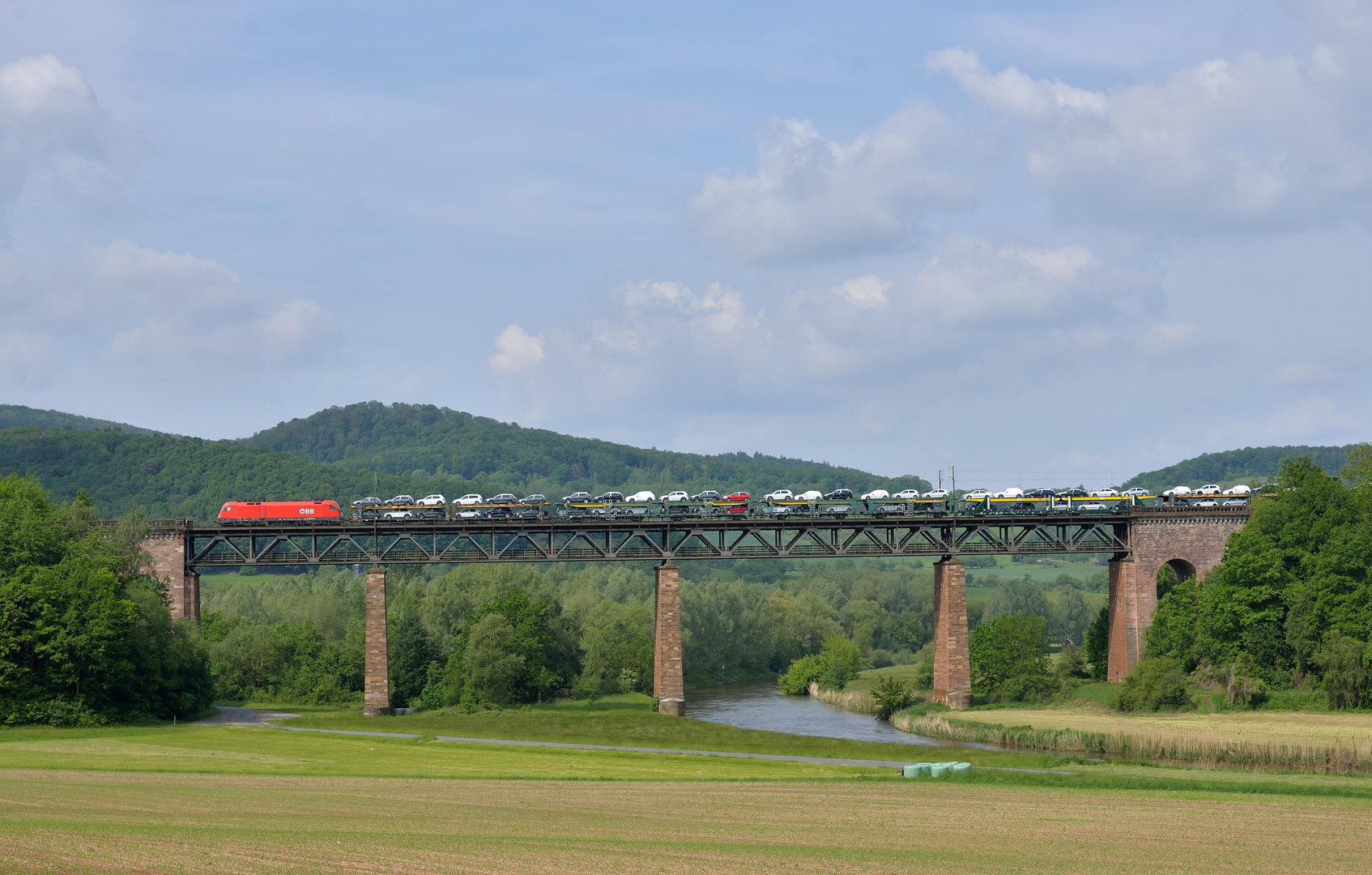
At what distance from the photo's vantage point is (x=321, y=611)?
412 ft

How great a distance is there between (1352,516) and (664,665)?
171 feet

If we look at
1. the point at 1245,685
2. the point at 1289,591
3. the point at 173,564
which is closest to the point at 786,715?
the point at 1245,685

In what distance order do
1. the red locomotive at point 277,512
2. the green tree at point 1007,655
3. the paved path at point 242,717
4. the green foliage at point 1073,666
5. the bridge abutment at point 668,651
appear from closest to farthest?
the paved path at point 242,717, the bridge abutment at point 668,651, the red locomotive at point 277,512, the green tree at point 1007,655, the green foliage at point 1073,666

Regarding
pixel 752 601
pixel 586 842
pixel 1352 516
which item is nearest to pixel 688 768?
pixel 586 842

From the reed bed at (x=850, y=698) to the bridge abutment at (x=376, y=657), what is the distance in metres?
41.0

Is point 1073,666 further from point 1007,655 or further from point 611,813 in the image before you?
point 611,813

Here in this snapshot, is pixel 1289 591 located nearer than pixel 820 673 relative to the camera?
Yes

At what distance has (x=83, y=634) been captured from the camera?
77438 mm

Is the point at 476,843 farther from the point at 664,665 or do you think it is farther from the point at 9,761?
the point at 664,665

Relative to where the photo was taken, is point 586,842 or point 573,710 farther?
point 573,710

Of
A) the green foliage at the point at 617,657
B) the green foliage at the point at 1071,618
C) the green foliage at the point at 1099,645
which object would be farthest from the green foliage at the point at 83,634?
the green foliage at the point at 1071,618

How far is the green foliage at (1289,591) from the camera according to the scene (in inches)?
3378

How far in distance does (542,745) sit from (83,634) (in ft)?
97.2

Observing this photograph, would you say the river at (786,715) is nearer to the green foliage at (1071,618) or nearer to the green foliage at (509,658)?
the green foliage at (509,658)
